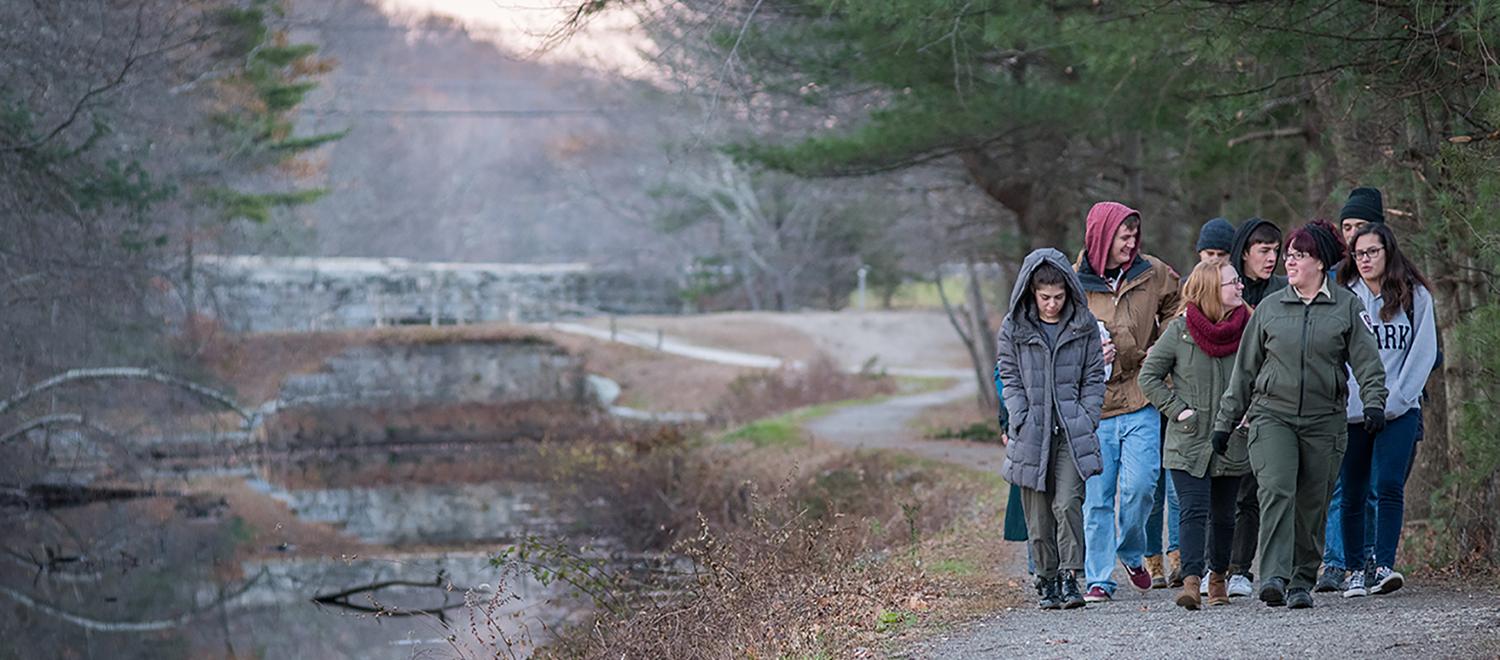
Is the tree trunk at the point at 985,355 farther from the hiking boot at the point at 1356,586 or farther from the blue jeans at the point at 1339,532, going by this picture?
the hiking boot at the point at 1356,586

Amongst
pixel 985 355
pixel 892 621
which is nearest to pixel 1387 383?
pixel 892 621

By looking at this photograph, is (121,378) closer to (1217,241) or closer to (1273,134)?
(1273,134)

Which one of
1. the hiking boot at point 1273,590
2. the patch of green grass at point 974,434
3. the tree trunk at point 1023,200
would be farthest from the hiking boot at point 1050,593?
the patch of green grass at point 974,434

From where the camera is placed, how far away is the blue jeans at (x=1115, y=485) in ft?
27.2

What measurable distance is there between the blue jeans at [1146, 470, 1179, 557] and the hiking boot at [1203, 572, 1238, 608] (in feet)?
2.45

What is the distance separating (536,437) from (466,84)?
4870 cm

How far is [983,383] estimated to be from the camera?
25719mm

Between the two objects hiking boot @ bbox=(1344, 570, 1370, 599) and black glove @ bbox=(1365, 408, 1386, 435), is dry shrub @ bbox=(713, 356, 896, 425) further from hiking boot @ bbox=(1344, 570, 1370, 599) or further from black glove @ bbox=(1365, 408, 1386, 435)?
black glove @ bbox=(1365, 408, 1386, 435)

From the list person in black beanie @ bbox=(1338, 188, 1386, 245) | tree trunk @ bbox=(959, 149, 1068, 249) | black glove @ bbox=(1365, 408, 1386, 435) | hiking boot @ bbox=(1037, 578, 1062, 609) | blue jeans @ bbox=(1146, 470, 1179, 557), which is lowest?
hiking boot @ bbox=(1037, 578, 1062, 609)

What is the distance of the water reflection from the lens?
14826mm

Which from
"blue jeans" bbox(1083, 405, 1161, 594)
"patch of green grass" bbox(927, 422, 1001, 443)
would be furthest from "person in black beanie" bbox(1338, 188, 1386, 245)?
"patch of green grass" bbox(927, 422, 1001, 443)

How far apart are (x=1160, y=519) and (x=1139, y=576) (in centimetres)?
38

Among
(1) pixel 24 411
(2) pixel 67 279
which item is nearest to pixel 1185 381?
(2) pixel 67 279

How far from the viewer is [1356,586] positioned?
26.1ft
